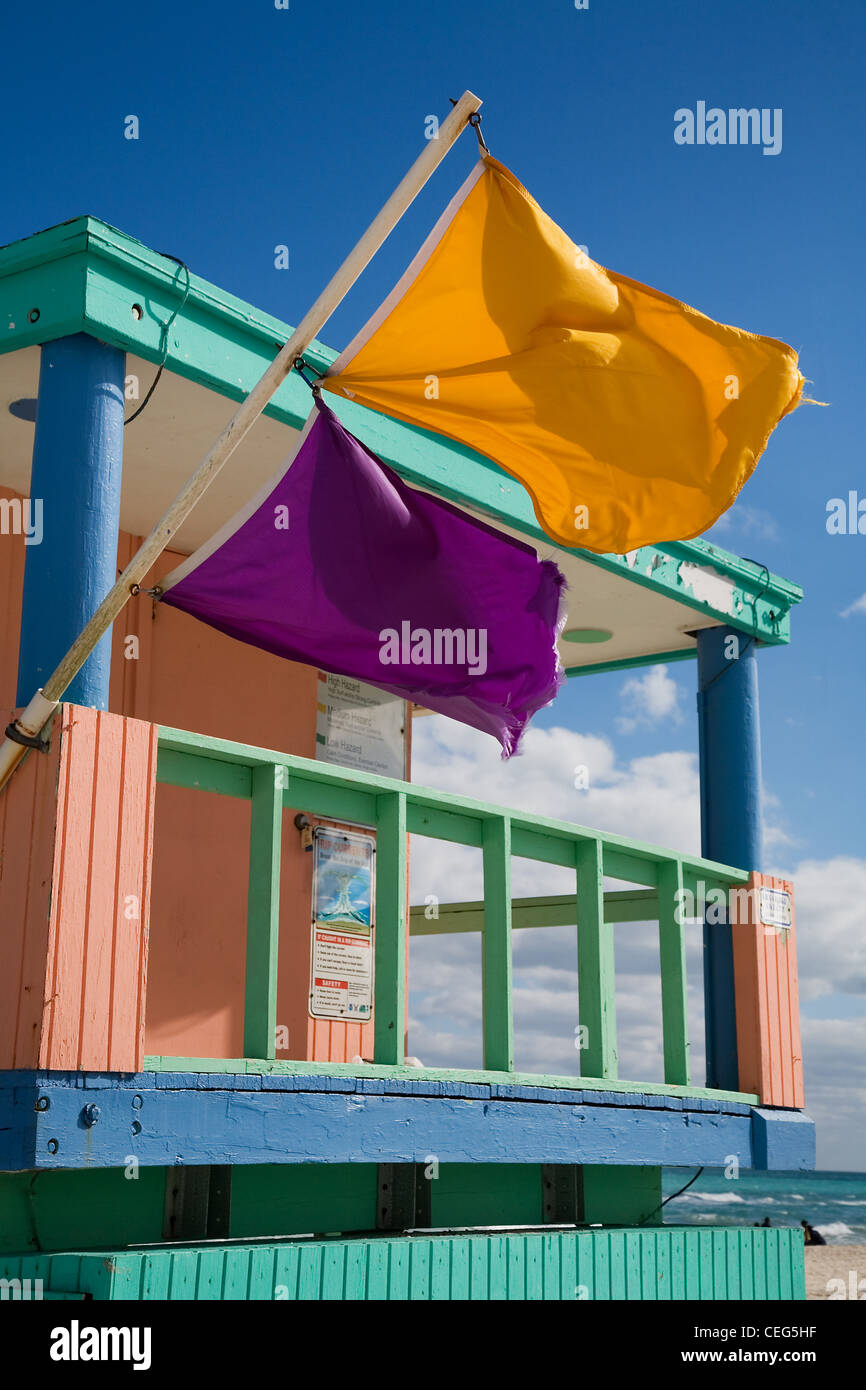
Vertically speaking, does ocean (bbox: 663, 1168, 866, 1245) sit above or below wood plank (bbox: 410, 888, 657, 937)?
below

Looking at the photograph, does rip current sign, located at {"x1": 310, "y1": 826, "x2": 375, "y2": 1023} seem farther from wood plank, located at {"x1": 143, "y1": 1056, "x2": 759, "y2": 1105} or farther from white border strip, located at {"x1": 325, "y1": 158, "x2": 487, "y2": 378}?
white border strip, located at {"x1": 325, "y1": 158, "x2": 487, "y2": 378}

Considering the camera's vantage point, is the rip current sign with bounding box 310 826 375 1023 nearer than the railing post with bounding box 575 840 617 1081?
No

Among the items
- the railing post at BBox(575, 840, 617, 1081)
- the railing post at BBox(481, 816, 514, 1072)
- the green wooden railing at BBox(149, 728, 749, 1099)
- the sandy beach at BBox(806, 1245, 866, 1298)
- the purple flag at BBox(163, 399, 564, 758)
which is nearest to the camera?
the purple flag at BBox(163, 399, 564, 758)

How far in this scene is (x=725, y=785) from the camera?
9.48 m

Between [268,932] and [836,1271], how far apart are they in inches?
1500

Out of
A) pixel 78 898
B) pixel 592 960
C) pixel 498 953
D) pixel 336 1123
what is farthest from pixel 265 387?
pixel 592 960

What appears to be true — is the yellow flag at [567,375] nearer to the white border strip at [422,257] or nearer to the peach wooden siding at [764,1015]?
the white border strip at [422,257]

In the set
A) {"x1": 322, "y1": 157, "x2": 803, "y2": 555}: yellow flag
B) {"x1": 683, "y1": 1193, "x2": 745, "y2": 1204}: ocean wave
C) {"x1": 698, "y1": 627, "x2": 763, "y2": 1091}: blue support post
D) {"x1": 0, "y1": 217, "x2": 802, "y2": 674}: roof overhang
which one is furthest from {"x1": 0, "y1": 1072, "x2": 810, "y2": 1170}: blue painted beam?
{"x1": 683, "y1": 1193, "x2": 745, "y2": 1204}: ocean wave

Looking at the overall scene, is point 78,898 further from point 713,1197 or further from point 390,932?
point 713,1197

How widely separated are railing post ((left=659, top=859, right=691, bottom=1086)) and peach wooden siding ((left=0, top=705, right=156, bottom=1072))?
10.6 feet

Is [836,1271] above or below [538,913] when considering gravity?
below

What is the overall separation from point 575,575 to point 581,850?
2163 mm

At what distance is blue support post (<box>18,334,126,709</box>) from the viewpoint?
543 cm
